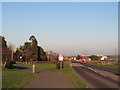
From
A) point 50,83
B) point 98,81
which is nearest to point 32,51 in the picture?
point 98,81

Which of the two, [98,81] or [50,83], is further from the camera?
[98,81]

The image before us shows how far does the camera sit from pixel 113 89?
12.6 metres

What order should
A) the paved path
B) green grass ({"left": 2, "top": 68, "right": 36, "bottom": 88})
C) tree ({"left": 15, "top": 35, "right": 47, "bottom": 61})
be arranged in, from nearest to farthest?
the paved path < green grass ({"left": 2, "top": 68, "right": 36, "bottom": 88}) < tree ({"left": 15, "top": 35, "right": 47, "bottom": 61})

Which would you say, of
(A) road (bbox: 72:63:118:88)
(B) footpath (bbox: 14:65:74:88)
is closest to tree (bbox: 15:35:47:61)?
(A) road (bbox: 72:63:118:88)

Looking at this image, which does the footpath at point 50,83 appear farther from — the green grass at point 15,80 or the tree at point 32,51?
the tree at point 32,51

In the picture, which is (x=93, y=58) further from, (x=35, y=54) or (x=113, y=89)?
(x=113, y=89)

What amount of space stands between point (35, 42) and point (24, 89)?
3221 inches

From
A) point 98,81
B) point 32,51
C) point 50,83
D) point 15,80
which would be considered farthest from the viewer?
point 32,51

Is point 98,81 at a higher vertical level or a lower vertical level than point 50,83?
lower

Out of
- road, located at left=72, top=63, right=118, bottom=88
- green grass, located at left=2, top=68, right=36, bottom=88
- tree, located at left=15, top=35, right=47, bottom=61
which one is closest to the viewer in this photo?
green grass, located at left=2, top=68, right=36, bottom=88

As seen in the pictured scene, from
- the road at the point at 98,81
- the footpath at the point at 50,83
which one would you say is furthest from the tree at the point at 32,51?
Answer: the footpath at the point at 50,83

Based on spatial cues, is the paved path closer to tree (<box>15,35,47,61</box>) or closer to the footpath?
the footpath

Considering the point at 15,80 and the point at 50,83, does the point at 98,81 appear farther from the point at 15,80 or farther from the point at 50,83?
the point at 15,80

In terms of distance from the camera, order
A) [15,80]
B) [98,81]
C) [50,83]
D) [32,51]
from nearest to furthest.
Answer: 1. [50,83]
2. [15,80]
3. [98,81]
4. [32,51]
